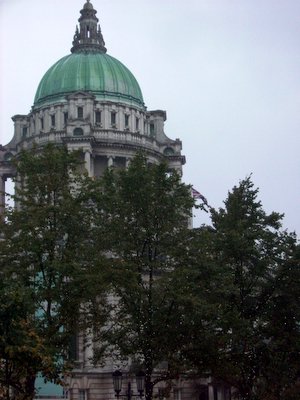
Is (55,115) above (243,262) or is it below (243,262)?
above

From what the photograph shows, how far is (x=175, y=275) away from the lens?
3791 centimetres

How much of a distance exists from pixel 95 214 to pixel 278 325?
12102 mm

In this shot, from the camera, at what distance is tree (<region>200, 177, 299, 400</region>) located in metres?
40.2

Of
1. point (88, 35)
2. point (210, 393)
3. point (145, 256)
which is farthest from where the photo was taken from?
point (88, 35)

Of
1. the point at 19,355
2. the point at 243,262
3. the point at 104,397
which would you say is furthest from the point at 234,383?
the point at 104,397

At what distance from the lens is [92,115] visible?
313 ft

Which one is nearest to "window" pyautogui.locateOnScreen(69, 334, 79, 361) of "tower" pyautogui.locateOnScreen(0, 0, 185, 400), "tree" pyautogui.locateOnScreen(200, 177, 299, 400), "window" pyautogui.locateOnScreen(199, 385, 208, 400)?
"tree" pyautogui.locateOnScreen(200, 177, 299, 400)

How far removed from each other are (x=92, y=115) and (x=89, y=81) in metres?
7.67

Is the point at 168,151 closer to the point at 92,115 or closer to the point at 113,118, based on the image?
the point at 113,118

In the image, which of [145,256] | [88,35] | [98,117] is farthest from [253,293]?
[88,35]

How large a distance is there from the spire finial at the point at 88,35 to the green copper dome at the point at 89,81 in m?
2.23

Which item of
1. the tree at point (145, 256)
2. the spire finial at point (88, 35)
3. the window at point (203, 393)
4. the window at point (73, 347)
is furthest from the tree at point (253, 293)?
the spire finial at point (88, 35)

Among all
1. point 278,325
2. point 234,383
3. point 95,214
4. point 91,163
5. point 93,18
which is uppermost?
point 93,18

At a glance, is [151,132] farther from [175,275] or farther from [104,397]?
[175,275]
